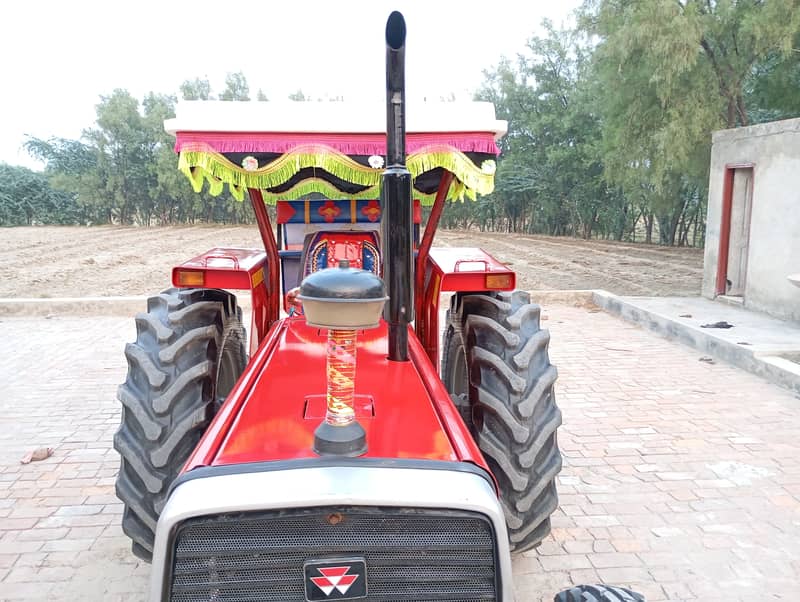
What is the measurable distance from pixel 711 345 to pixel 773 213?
2.74 metres

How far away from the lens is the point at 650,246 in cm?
2097

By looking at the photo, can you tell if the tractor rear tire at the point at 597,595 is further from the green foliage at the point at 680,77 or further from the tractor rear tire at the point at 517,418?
the green foliage at the point at 680,77

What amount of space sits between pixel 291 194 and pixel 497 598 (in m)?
2.65

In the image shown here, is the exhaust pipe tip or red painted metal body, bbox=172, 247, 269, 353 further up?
the exhaust pipe tip

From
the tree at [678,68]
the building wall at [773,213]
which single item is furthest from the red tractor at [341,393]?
the tree at [678,68]

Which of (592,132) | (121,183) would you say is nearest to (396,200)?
(592,132)

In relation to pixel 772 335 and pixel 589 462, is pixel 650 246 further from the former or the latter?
pixel 589 462

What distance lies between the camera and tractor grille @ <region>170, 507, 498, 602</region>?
5.53 feet

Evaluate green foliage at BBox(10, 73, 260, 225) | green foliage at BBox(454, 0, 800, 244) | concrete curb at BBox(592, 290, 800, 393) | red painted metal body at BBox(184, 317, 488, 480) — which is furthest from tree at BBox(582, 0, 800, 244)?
green foliage at BBox(10, 73, 260, 225)

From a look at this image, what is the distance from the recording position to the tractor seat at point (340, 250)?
143 inches

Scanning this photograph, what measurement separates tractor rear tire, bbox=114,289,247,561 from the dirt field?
28.5 feet

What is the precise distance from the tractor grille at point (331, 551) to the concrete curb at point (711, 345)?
15.8 feet

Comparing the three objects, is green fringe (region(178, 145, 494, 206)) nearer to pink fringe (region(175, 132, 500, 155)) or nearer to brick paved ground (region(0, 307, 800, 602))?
pink fringe (region(175, 132, 500, 155))

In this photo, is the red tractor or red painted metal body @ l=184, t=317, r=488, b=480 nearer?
the red tractor
